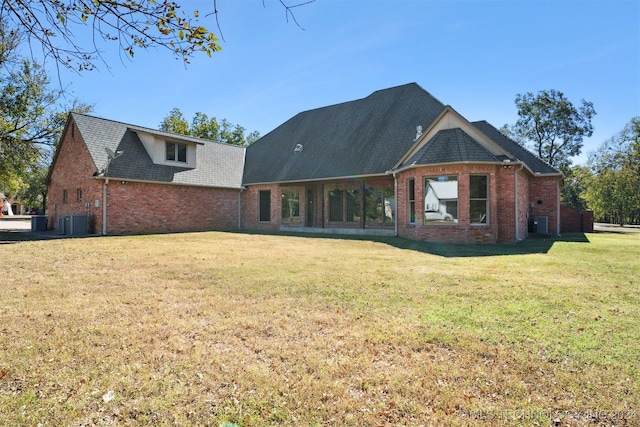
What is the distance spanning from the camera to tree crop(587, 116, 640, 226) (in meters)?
37.2

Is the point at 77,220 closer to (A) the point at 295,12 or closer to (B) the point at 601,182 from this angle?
(A) the point at 295,12

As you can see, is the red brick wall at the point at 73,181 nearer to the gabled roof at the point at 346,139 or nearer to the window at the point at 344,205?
the gabled roof at the point at 346,139

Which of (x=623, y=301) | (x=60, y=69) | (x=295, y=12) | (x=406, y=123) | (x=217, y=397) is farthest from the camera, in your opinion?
(x=406, y=123)

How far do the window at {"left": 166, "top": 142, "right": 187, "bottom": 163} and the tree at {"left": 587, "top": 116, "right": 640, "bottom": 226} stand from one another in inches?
1694

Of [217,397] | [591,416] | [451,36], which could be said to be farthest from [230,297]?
[451,36]

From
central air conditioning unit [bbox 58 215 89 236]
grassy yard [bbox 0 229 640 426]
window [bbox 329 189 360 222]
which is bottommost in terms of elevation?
grassy yard [bbox 0 229 640 426]

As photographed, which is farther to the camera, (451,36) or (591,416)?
(451,36)

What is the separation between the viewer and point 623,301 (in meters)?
4.96

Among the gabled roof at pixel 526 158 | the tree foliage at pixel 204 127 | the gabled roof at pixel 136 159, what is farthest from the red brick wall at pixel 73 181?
the tree foliage at pixel 204 127

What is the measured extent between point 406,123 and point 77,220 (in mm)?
17399

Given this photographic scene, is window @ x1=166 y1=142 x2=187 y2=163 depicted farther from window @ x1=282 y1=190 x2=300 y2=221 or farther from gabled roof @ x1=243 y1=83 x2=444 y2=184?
window @ x1=282 y1=190 x2=300 y2=221

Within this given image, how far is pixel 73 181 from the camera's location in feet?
61.3

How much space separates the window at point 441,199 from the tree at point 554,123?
1200 inches

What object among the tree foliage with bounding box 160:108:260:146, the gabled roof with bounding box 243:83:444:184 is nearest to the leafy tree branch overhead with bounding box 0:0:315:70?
the gabled roof with bounding box 243:83:444:184
